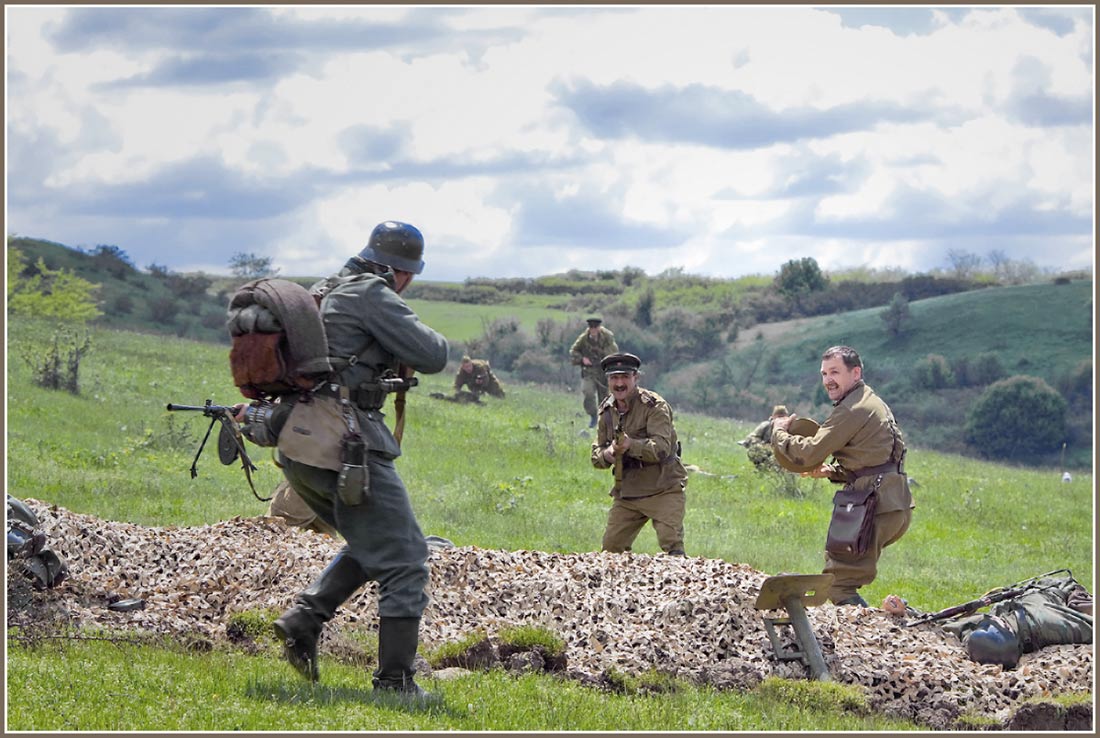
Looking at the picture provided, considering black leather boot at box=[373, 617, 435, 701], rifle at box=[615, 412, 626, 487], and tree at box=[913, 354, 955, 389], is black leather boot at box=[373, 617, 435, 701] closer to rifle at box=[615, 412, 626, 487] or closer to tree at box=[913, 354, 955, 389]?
rifle at box=[615, 412, 626, 487]

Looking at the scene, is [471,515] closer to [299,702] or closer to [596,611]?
[596,611]

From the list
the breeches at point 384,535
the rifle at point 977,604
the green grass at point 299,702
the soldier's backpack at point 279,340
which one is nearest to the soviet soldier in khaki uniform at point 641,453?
the rifle at point 977,604

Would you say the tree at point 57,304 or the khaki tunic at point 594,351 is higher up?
the tree at point 57,304

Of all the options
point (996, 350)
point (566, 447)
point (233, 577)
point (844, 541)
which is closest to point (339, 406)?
point (233, 577)

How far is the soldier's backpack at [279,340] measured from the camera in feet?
23.5

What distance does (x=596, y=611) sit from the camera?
9633mm

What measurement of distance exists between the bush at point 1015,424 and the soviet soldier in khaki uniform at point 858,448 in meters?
40.8

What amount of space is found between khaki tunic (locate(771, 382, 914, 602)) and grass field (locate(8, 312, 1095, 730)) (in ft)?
7.96

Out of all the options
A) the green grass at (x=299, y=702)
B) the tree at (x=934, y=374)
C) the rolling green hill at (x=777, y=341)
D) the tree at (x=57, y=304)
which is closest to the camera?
the green grass at (x=299, y=702)

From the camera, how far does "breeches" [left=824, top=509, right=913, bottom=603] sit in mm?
10438

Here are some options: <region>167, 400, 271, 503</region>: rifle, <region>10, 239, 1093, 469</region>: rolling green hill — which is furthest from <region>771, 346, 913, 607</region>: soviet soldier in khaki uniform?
<region>10, 239, 1093, 469</region>: rolling green hill

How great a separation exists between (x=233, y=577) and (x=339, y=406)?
3289mm

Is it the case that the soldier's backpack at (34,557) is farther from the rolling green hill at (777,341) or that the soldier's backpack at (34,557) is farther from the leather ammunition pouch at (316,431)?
the rolling green hill at (777,341)

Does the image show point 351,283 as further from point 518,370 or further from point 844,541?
point 518,370
